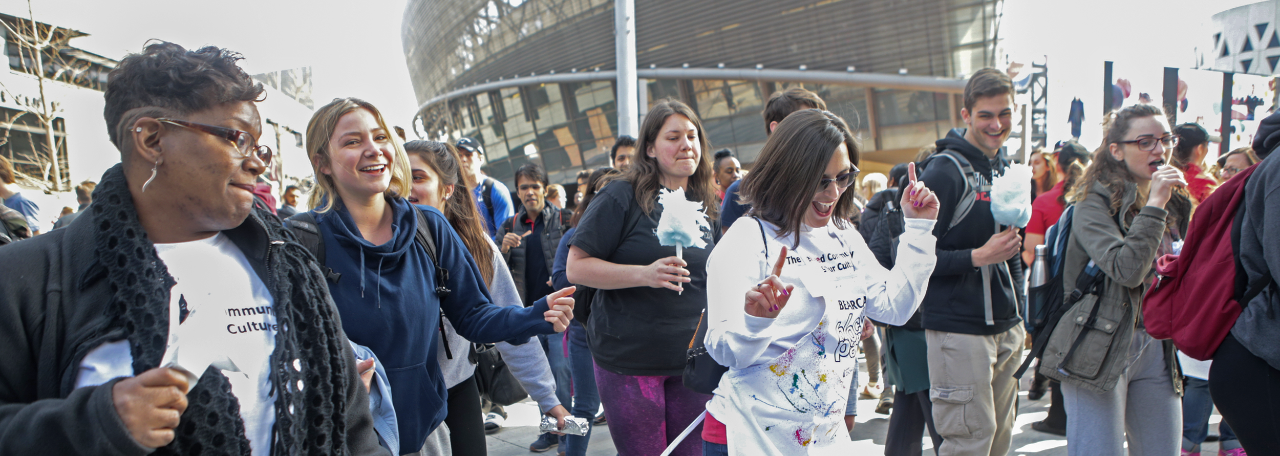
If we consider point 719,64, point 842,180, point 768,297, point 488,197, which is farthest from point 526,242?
point 719,64

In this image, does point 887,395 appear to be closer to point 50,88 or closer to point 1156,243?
point 1156,243

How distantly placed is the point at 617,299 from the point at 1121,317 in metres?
2.34

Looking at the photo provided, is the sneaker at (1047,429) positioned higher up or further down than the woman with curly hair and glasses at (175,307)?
further down

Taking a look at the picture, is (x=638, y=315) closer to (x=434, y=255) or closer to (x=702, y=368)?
(x=702, y=368)

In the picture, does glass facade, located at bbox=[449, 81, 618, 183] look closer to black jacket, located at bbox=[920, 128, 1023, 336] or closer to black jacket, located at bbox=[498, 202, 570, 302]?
black jacket, located at bbox=[498, 202, 570, 302]

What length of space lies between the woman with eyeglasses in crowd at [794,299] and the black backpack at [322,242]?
3.31 ft

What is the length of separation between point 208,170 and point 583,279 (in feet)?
5.72

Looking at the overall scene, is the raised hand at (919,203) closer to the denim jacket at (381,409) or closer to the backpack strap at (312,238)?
the denim jacket at (381,409)

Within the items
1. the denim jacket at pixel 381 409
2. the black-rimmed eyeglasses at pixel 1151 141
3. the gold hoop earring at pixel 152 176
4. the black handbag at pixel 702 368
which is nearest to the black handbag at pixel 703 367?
the black handbag at pixel 702 368

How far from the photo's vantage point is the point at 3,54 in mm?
16828

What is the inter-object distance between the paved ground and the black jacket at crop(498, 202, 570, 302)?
1126 millimetres

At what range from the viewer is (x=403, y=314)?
2279mm

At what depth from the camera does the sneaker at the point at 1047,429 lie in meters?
4.96

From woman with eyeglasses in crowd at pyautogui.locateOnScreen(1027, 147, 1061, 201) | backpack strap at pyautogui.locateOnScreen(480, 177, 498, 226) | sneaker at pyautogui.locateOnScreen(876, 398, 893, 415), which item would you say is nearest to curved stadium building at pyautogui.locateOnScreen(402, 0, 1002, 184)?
woman with eyeglasses in crowd at pyautogui.locateOnScreen(1027, 147, 1061, 201)
